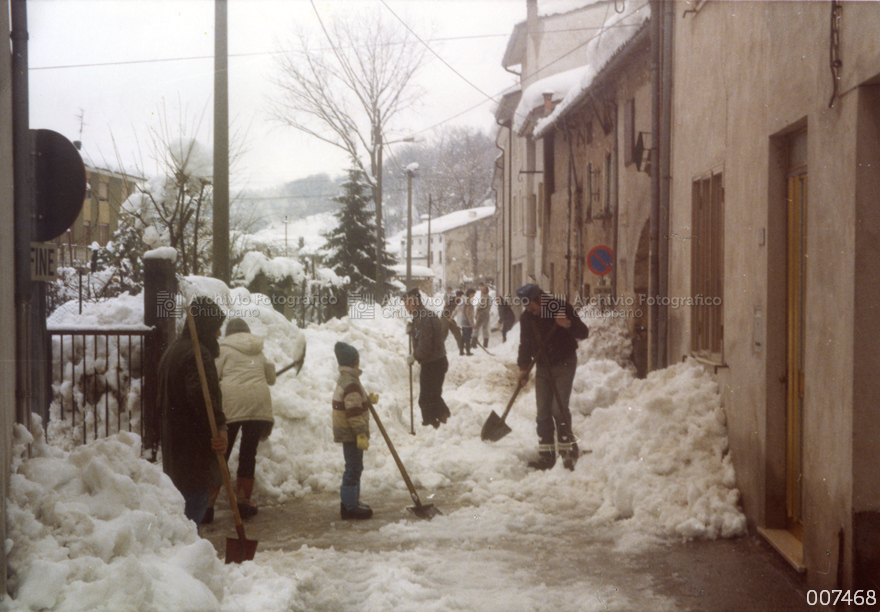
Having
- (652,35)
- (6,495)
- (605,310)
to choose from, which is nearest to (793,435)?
(6,495)

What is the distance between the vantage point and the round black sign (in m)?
5.39

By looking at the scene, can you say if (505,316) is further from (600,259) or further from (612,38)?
(612,38)

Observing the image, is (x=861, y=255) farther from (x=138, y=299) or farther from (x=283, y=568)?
(x=138, y=299)

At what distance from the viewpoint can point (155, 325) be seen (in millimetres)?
9023

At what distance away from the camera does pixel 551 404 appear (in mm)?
9430

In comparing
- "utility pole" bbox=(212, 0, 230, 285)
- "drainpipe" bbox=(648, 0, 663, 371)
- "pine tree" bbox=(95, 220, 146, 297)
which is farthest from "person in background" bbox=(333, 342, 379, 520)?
"pine tree" bbox=(95, 220, 146, 297)

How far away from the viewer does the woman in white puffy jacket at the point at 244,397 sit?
7473 mm

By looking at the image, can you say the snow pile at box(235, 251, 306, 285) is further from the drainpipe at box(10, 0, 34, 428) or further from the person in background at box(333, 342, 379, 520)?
the drainpipe at box(10, 0, 34, 428)

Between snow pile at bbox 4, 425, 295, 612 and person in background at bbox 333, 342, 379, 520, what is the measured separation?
2.65 metres

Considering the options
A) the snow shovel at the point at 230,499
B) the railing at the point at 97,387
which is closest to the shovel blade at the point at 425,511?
the snow shovel at the point at 230,499

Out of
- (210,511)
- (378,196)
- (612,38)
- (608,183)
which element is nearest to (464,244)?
(378,196)

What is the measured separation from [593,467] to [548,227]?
1794 cm

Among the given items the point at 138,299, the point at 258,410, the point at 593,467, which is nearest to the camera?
the point at 258,410

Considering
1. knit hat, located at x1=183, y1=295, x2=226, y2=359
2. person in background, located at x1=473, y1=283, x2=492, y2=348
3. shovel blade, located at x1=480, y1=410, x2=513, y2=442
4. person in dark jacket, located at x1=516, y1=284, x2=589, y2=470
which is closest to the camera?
knit hat, located at x1=183, y1=295, x2=226, y2=359
